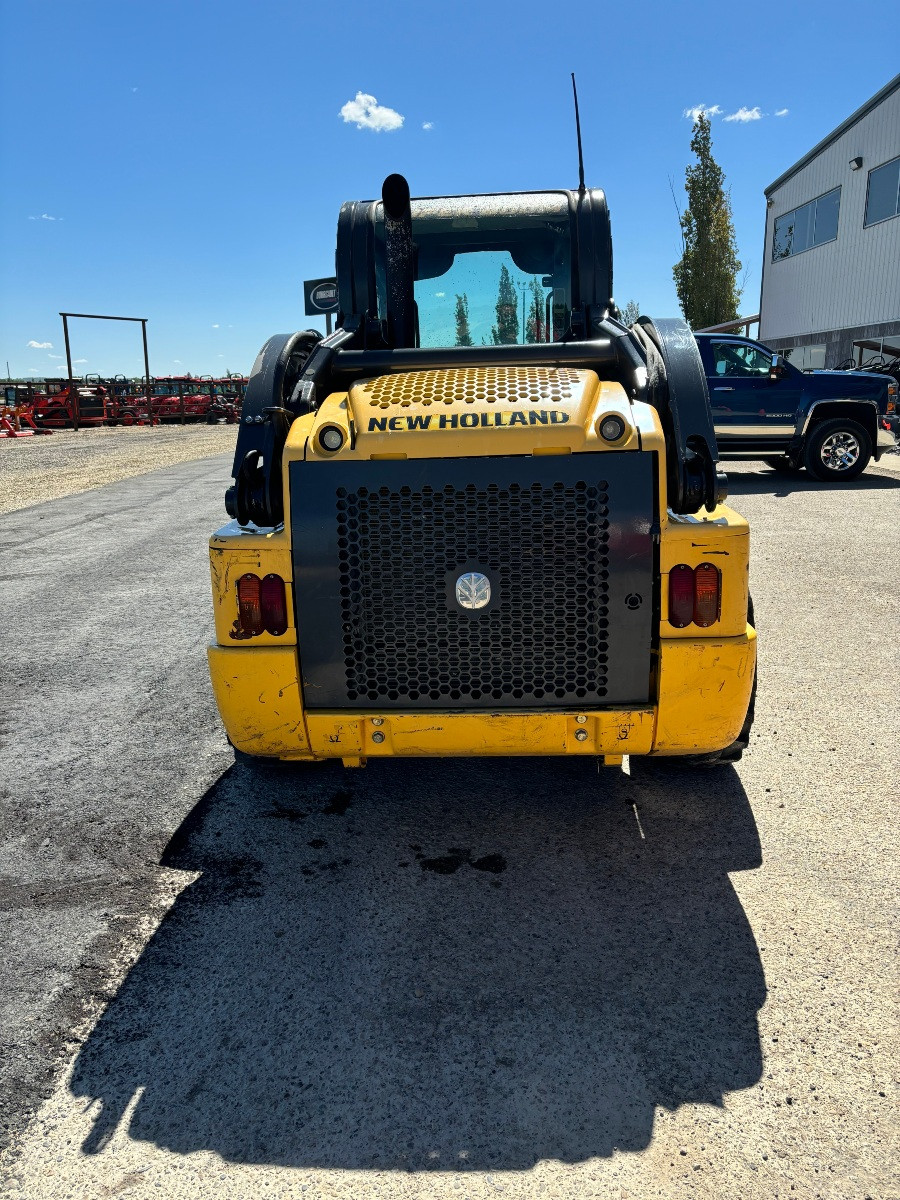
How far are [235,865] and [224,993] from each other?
A: 2.47ft

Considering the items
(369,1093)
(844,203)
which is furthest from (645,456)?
(844,203)

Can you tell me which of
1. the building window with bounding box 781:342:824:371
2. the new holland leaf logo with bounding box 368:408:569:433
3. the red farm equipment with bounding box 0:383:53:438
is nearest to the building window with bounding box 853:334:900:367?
the building window with bounding box 781:342:824:371

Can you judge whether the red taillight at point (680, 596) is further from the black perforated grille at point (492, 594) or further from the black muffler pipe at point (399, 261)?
the black muffler pipe at point (399, 261)

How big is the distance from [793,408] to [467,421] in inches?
460

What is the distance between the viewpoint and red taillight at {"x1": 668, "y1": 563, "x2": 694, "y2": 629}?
3.02 meters

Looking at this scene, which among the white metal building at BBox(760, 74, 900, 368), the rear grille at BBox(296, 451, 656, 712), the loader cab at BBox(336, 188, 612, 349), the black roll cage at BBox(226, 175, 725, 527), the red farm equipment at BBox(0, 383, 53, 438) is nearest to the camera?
the rear grille at BBox(296, 451, 656, 712)

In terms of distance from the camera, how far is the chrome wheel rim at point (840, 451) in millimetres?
13539

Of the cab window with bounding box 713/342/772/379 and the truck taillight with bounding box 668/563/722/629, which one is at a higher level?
the cab window with bounding box 713/342/772/379

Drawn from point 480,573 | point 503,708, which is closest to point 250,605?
point 480,573

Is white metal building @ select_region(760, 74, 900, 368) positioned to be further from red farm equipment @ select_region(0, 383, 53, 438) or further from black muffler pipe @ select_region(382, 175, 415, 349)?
red farm equipment @ select_region(0, 383, 53, 438)

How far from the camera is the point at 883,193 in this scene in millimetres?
24156

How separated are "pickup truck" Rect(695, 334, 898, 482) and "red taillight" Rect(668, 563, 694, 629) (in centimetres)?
1090

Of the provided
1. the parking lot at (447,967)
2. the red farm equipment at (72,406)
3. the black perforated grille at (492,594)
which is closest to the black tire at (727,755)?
the parking lot at (447,967)

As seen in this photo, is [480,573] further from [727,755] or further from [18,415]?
[18,415]
